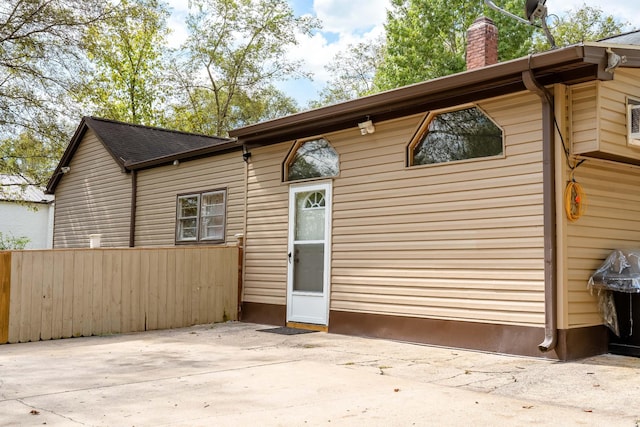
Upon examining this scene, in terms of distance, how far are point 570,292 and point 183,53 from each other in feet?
83.9

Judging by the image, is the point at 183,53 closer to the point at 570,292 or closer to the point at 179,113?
the point at 179,113

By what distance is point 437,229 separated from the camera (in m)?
6.54

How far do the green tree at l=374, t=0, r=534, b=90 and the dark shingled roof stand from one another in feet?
34.5

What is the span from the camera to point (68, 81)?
14.9m

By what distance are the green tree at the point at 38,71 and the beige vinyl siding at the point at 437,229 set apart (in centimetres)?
860

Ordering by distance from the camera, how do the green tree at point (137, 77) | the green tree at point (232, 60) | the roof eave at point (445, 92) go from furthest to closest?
the green tree at point (232, 60) → the green tree at point (137, 77) → the roof eave at point (445, 92)

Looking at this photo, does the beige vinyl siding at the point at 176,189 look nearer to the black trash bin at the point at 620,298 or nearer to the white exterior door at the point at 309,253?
the white exterior door at the point at 309,253

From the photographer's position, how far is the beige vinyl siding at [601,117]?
17.9 feet

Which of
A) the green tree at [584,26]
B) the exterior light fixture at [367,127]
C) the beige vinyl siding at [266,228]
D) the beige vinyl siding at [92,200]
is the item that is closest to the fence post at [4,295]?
the beige vinyl siding at [266,228]

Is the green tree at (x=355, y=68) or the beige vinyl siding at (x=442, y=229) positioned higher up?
the green tree at (x=355, y=68)

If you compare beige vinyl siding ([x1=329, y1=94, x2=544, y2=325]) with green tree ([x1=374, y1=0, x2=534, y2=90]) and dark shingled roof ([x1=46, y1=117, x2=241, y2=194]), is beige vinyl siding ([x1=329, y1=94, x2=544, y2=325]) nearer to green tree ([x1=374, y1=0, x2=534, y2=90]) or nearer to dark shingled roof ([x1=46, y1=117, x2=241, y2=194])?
dark shingled roof ([x1=46, y1=117, x2=241, y2=194])

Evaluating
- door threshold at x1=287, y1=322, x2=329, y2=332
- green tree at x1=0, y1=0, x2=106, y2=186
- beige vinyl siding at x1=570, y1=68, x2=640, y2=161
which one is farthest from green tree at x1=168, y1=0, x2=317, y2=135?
beige vinyl siding at x1=570, y1=68, x2=640, y2=161

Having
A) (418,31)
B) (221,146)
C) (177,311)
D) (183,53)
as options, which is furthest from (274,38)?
(177,311)

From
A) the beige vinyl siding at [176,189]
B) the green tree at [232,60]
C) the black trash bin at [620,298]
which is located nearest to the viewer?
the black trash bin at [620,298]
